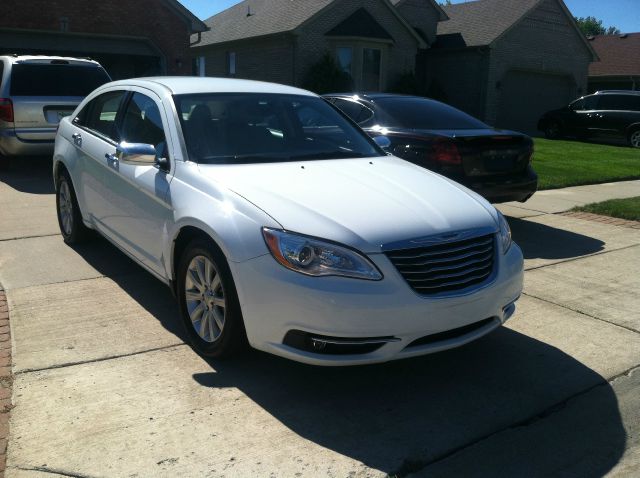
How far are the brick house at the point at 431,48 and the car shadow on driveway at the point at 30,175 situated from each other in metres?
13.3

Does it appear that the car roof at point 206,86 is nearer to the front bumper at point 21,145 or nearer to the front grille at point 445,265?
the front grille at point 445,265

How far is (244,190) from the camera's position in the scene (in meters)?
3.89

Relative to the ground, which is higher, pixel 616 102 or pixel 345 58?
pixel 345 58

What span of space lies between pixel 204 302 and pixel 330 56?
20722 mm

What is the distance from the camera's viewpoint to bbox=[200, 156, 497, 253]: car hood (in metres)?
3.55

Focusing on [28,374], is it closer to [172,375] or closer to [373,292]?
[172,375]

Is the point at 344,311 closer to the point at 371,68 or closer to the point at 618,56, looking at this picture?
the point at 371,68

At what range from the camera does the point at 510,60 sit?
1065 inches

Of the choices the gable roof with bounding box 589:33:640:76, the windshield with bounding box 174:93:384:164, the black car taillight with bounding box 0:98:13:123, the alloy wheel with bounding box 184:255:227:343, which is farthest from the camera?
the gable roof with bounding box 589:33:640:76

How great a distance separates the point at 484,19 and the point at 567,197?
20.0 m

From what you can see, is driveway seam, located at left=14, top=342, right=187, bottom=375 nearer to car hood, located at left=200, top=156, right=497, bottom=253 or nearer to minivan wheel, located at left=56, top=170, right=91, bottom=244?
car hood, located at left=200, top=156, right=497, bottom=253

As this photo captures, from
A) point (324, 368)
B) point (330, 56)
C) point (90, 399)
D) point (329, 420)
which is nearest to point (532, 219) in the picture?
point (324, 368)

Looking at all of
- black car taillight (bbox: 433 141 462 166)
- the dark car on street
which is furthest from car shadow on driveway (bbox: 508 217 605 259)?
the dark car on street

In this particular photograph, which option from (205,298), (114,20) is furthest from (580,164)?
(114,20)
